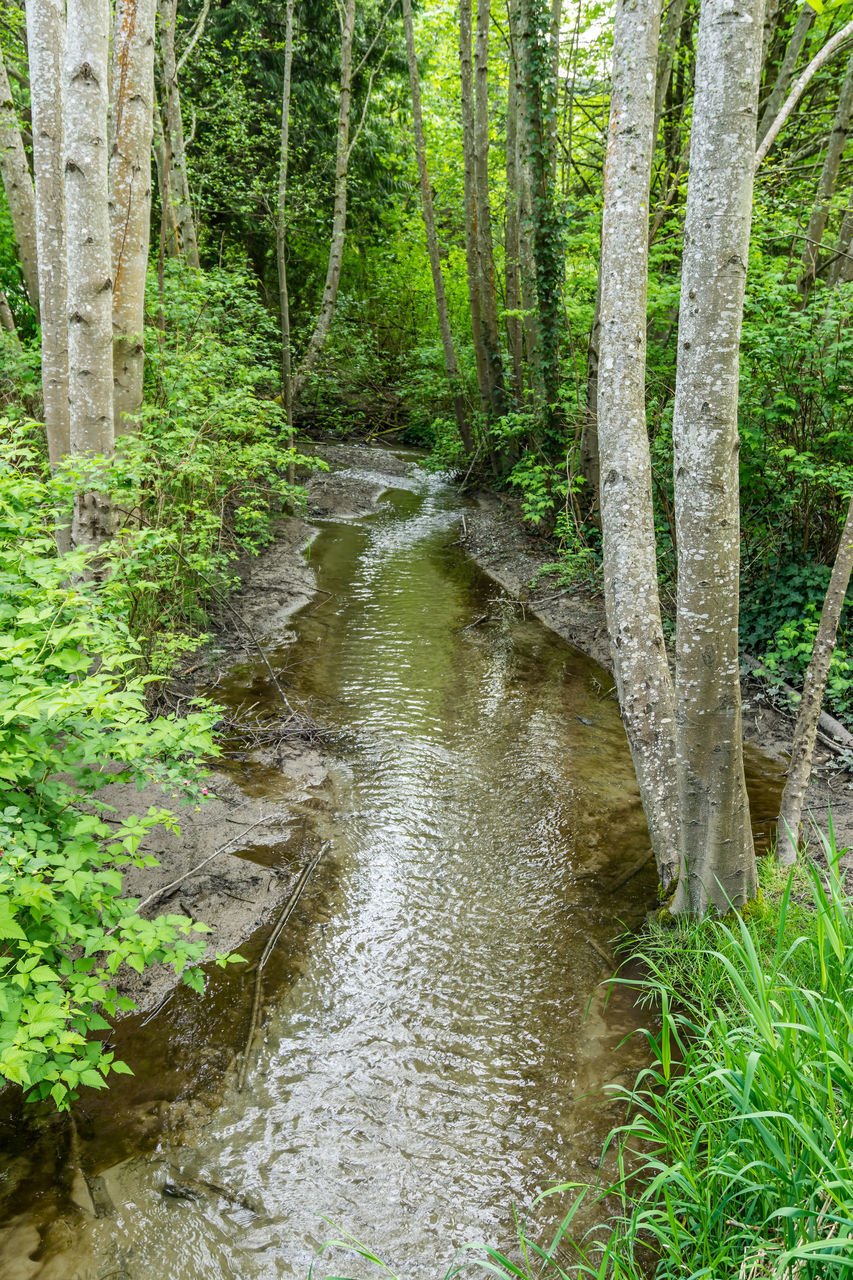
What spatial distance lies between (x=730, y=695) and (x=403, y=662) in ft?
13.7

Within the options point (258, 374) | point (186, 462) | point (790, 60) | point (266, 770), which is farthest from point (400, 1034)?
point (790, 60)

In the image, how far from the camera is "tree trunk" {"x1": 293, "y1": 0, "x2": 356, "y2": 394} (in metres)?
11.9

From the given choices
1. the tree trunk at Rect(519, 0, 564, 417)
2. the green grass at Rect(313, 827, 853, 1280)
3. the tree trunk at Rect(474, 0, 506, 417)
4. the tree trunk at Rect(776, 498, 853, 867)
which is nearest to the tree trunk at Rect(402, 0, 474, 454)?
the tree trunk at Rect(474, 0, 506, 417)

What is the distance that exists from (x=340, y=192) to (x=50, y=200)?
9.63 m

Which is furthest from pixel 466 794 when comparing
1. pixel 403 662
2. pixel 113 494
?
pixel 113 494

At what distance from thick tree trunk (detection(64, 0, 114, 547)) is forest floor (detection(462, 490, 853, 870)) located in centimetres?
425

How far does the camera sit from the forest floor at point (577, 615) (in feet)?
15.7

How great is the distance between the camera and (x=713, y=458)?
283cm

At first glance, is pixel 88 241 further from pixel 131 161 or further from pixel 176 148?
pixel 176 148

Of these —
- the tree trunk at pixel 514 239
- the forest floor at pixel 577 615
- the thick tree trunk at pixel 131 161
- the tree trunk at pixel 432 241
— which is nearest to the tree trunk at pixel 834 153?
the forest floor at pixel 577 615

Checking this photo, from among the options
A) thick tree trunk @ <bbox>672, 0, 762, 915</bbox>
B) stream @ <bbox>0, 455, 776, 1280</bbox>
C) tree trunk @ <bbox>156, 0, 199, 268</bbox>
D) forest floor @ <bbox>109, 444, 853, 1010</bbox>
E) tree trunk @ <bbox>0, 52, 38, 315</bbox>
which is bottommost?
stream @ <bbox>0, 455, 776, 1280</bbox>

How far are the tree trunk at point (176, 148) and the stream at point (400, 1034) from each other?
22.0ft

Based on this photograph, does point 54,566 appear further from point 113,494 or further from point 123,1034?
point 123,1034

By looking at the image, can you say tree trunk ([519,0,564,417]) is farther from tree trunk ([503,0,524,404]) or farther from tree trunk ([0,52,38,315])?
tree trunk ([0,52,38,315])
